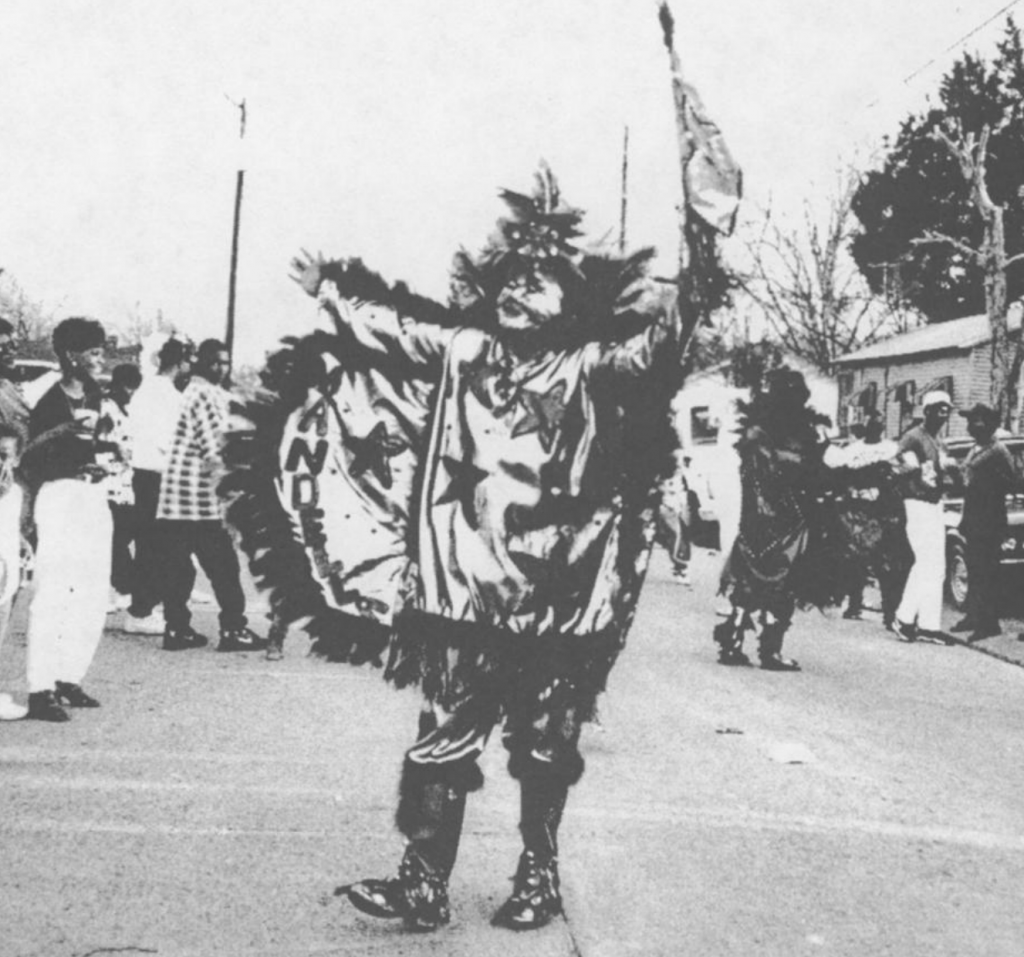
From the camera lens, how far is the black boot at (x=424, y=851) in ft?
14.3

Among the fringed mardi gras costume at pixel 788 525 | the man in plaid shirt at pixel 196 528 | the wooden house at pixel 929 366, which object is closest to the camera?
the fringed mardi gras costume at pixel 788 525

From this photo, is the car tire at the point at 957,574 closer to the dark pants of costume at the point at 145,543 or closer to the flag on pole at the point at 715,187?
the dark pants of costume at the point at 145,543

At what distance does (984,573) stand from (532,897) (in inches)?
346

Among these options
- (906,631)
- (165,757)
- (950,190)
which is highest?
(950,190)

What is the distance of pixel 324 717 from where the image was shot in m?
7.53

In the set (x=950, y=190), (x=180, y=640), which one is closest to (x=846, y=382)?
(x=950, y=190)

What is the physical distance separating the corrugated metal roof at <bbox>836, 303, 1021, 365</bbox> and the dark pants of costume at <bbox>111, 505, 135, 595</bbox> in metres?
35.6

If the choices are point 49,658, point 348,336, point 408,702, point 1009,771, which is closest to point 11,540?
point 49,658

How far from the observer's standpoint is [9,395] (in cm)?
696

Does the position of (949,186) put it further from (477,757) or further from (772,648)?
(477,757)

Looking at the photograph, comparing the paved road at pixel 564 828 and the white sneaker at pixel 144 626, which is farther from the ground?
the white sneaker at pixel 144 626

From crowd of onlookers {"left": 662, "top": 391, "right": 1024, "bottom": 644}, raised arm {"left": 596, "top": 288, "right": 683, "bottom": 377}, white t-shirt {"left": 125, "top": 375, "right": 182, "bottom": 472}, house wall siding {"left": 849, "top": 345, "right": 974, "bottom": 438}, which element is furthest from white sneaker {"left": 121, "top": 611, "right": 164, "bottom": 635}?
house wall siding {"left": 849, "top": 345, "right": 974, "bottom": 438}

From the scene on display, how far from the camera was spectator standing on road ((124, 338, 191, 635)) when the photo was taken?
981 centimetres

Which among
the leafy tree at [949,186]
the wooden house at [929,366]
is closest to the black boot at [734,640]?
the wooden house at [929,366]
